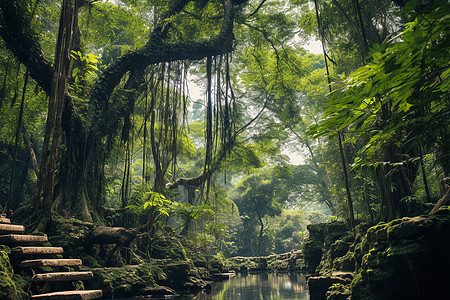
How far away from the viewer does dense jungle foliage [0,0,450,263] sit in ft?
8.95

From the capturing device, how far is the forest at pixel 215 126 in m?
2.85

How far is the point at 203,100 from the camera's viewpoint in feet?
31.8

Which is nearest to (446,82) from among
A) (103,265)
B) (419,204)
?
(419,204)

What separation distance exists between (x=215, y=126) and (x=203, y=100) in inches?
36.6

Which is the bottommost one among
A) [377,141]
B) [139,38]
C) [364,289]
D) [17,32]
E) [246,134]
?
[364,289]

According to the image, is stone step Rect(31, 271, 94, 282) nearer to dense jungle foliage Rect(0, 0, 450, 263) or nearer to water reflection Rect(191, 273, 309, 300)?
dense jungle foliage Rect(0, 0, 450, 263)

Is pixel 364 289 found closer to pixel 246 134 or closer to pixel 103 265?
pixel 103 265

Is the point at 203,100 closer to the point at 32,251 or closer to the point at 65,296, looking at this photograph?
the point at 32,251

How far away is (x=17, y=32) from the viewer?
6059 mm

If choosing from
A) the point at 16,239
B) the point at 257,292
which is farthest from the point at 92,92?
the point at 257,292

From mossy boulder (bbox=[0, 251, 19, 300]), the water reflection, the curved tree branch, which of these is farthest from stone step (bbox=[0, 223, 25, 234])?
the curved tree branch

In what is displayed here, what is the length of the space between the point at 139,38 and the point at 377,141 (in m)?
11.0

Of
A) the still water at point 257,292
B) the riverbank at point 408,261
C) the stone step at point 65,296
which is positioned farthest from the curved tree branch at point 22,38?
the riverbank at point 408,261

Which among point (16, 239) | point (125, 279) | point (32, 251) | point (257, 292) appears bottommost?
point (257, 292)
